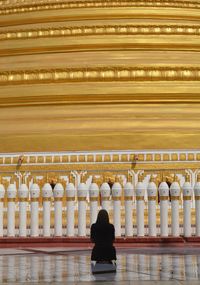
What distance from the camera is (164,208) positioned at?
1010 cm

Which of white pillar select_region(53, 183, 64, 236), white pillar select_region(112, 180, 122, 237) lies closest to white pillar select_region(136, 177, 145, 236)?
white pillar select_region(112, 180, 122, 237)

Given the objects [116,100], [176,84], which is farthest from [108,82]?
[176,84]

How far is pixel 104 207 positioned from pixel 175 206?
3.26ft

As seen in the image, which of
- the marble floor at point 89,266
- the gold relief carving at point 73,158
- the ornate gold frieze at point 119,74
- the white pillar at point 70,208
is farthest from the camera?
the ornate gold frieze at point 119,74

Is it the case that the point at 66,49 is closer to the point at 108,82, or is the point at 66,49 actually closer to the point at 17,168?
the point at 108,82

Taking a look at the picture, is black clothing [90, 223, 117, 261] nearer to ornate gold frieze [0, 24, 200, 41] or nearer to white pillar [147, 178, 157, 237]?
white pillar [147, 178, 157, 237]

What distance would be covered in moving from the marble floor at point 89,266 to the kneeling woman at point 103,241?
14 centimetres

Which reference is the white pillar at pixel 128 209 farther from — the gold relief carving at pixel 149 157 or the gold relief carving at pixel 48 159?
the gold relief carving at pixel 48 159

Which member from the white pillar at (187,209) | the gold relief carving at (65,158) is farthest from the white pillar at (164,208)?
the gold relief carving at (65,158)

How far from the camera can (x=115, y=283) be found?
18.6ft

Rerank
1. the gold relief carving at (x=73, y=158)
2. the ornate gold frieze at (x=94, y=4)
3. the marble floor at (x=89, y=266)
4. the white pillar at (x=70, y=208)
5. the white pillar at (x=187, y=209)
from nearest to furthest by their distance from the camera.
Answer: the marble floor at (x=89, y=266), the white pillar at (x=187, y=209), the white pillar at (x=70, y=208), the gold relief carving at (x=73, y=158), the ornate gold frieze at (x=94, y=4)

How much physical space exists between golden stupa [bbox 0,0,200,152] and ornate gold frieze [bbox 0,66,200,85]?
0.7 inches

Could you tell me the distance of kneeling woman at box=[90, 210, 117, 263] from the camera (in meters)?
7.09

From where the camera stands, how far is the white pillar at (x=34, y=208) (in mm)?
10211
